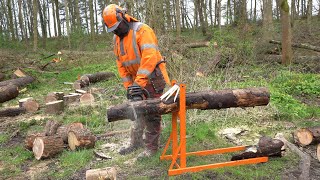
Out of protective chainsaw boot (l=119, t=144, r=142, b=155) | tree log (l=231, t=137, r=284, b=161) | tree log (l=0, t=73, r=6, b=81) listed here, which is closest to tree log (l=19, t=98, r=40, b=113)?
protective chainsaw boot (l=119, t=144, r=142, b=155)

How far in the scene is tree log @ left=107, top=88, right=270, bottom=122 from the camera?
394 cm

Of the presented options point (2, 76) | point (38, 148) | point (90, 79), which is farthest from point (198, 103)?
point (2, 76)

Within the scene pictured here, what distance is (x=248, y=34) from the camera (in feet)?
38.9

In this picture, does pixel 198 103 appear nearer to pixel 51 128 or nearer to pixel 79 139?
pixel 79 139

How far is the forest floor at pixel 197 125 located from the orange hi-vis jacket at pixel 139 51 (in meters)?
1.30

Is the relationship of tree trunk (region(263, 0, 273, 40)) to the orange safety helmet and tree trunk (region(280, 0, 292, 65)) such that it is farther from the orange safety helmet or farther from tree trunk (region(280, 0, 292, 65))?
the orange safety helmet

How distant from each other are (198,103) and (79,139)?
216 cm

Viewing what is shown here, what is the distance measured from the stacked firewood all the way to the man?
101 cm

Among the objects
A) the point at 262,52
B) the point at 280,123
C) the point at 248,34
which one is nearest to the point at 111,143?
the point at 280,123

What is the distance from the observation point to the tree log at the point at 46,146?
501 centimetres

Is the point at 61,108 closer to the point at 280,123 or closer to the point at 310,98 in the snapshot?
the point at 280,123

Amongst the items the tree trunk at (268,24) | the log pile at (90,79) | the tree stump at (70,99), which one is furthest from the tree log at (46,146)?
the tree trunk at (268,24)

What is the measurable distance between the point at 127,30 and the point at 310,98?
18.0 ft

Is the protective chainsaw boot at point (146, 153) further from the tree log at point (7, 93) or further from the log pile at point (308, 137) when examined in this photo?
the tree log at point (7, 93)
